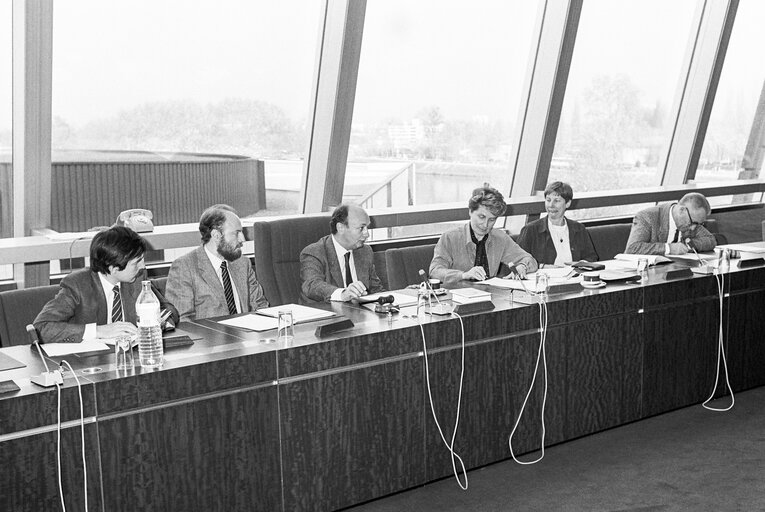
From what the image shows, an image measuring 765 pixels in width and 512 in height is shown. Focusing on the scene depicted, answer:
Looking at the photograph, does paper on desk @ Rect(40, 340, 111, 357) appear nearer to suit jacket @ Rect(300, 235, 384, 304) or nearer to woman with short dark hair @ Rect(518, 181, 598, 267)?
suit jacket @ Rect(300, 235, 384, 304)

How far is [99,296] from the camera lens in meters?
3.41

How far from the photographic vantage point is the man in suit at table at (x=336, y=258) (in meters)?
4.25

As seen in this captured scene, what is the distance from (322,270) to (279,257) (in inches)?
12.1

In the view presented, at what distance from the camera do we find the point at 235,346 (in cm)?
311

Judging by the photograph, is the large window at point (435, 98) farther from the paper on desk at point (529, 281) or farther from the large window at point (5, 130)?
the large window at point (5, 130)

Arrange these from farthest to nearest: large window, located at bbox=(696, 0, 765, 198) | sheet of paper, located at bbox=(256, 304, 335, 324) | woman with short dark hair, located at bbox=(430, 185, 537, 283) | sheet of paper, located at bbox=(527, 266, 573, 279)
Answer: large window, located at bbox=(696, 0, 765, 198) < woman with short dark hair, located at bbox=(430, 185, 537, 283) < sheet of paper, located at bbox=(527, 266, 573, 279) < sheet of paper, located at bbox=(256, 304, 335, 324)

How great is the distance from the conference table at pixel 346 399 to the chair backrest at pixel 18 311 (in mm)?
656

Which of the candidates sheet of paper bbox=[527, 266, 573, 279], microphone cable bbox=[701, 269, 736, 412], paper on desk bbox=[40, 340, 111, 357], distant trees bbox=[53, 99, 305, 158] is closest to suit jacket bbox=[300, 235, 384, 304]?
sheet of paper bbox=[527, 266, 573, 279]

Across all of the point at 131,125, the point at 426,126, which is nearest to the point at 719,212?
the point at 426,126

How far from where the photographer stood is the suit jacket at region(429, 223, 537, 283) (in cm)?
477

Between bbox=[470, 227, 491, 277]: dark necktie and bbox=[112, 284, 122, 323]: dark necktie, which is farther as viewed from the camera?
bbox=[470, 227, 491, 277]: dark necktie

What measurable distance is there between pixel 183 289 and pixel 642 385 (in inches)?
91.7

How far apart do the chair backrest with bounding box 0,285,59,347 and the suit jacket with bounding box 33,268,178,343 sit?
0.44 metres

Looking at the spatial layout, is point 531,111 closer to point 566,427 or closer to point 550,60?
point 550,60
